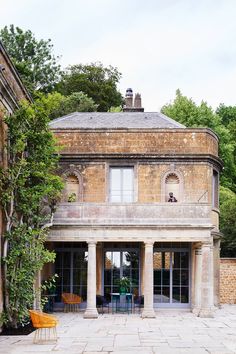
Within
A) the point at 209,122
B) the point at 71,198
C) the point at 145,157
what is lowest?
the point at 71,198

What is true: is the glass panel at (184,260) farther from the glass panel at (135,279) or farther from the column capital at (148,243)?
the column capital at (148,243)

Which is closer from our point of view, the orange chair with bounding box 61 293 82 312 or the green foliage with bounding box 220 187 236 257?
the orange chair with bounding box 61 293 82 312

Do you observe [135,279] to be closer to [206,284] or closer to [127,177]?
[206,284]

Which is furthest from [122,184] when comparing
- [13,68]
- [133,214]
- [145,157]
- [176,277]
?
[13,68]

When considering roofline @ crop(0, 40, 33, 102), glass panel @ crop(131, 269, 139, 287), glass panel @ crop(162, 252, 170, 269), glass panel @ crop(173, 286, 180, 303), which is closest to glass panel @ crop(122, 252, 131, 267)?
glass panel @ crop(131, 269, 139, 287)

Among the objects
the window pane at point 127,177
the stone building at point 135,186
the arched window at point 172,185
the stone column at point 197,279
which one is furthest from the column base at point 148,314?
the window pane at point 127,177

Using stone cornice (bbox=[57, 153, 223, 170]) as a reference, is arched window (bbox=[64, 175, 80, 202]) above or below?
below

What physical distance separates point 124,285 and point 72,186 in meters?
4.34

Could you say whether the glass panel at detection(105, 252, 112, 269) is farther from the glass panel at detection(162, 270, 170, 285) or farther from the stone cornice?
the stone cornice

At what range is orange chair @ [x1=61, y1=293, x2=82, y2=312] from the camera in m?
24.7

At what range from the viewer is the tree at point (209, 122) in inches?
1705

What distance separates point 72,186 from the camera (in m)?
26.1

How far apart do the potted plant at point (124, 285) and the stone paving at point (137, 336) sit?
67.4 inches

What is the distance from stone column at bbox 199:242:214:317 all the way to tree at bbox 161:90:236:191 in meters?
20.0
